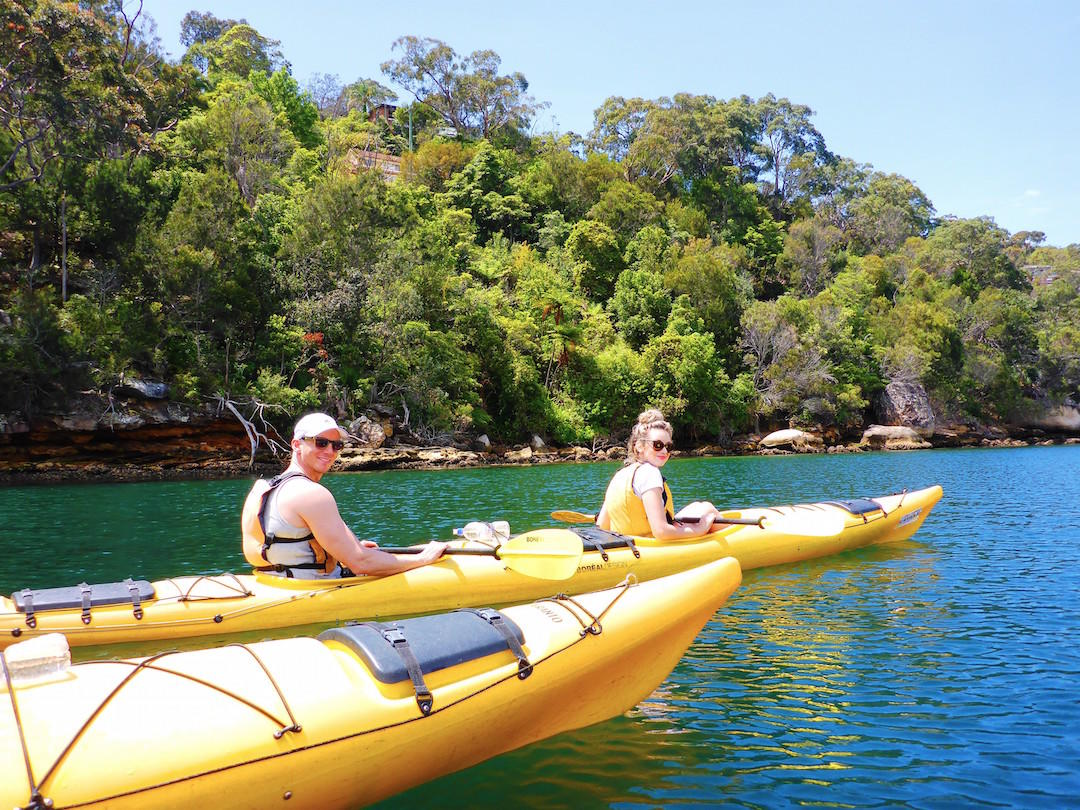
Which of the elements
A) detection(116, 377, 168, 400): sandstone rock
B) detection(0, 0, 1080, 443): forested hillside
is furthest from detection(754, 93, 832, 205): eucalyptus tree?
detection(116, 377, 168, 400): sandstone rock

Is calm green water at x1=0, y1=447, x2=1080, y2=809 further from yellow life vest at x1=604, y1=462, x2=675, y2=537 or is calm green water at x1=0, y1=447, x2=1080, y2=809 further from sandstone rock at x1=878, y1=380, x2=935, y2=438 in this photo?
sandstone rock at x1=878, y1=380, x2=935, y2=438

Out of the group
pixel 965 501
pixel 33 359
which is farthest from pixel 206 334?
pixel 965 501

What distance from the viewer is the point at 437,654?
3371 millimetres

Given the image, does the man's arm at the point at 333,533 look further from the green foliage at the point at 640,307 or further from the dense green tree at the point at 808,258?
the dense green tree at the point at 808,258

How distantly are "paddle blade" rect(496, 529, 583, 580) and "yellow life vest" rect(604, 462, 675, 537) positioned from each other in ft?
6.35

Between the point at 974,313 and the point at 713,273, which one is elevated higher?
the point at 713,273

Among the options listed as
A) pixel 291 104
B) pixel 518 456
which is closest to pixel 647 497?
pixel 518 456

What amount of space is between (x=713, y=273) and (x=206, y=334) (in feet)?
81.4

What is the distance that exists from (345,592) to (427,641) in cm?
239

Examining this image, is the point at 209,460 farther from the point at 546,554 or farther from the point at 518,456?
the point at 546,554

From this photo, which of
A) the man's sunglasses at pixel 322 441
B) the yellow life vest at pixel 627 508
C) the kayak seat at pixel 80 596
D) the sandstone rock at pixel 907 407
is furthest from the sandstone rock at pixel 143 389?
the sandstone rock at pixel 907 407

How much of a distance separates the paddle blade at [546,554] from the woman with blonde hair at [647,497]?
5.23ft

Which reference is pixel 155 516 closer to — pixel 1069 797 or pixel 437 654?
pixel 437 654

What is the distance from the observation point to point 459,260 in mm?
36906
